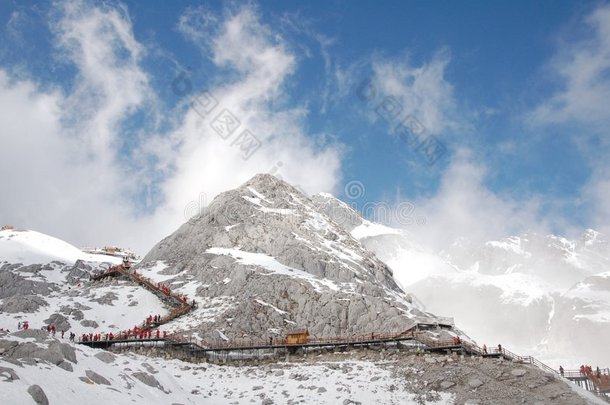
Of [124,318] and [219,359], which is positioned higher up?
[124,318]

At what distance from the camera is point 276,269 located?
292 feet

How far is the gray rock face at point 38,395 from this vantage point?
21.9m

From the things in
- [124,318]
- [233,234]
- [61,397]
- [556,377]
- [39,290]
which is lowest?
[61,397]

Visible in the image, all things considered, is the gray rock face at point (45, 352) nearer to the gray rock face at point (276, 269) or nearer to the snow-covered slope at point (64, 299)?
the gray rock face at point (276, 269)

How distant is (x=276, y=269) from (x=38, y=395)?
67167 mm

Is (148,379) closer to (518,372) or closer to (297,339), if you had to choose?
(518,372)

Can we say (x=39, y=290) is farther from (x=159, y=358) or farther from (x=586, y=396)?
(x=586, y=396)

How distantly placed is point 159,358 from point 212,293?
2886 centimetres

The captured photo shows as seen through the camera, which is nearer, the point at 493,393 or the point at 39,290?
the point at 493,393

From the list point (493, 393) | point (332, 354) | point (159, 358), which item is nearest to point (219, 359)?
point (159, 358)

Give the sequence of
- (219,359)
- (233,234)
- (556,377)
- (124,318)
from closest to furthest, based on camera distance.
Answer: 1. (556,377)
2. (219,359)
3. (124,318)
4. (233,234)

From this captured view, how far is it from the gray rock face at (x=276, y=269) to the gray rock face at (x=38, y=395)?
4379 cm

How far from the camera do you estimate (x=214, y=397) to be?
38062 millimetres

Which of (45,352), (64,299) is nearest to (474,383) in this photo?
(45,352)
